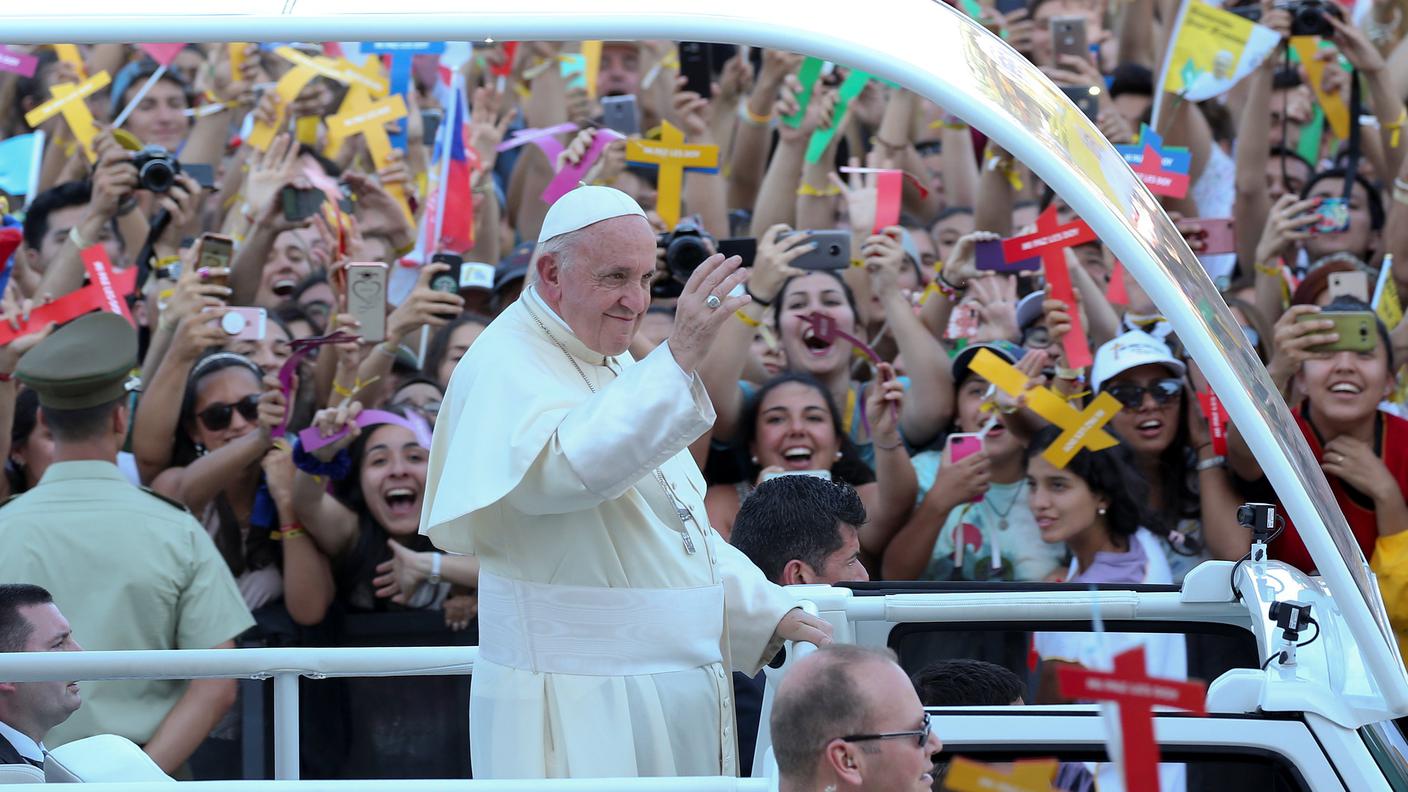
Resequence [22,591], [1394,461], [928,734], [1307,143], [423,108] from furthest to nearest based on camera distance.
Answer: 1. [423,108]
2. [1307,143]
3. [1394,461]
4. [22,591]
5. [928,734]

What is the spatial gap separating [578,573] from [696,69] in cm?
382

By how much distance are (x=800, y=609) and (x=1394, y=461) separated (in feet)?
8.57

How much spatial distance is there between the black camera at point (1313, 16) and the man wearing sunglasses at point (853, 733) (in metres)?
4.50

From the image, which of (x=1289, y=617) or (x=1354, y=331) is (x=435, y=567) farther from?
(x=1289, y=617)

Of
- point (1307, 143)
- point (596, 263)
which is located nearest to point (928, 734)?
point (596, 263)

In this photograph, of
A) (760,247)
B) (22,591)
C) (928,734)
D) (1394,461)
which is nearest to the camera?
(928,734)

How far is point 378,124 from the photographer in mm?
6770

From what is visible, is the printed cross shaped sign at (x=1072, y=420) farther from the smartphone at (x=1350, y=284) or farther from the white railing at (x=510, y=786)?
the white railing at (x=510, y=786)

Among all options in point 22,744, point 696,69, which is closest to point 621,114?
point 696,69

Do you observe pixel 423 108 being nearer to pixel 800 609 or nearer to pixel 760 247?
pixel 760 247

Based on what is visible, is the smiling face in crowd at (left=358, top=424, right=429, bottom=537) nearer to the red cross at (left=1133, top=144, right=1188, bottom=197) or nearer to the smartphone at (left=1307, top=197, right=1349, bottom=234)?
the red cross at (left=1133, top=144, right=1188, bottom=197)

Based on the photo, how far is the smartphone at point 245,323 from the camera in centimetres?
566

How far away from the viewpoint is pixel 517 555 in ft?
10.3

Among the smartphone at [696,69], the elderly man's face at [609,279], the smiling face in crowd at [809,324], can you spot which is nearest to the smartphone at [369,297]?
the smiling face in crowd at [809,324]
